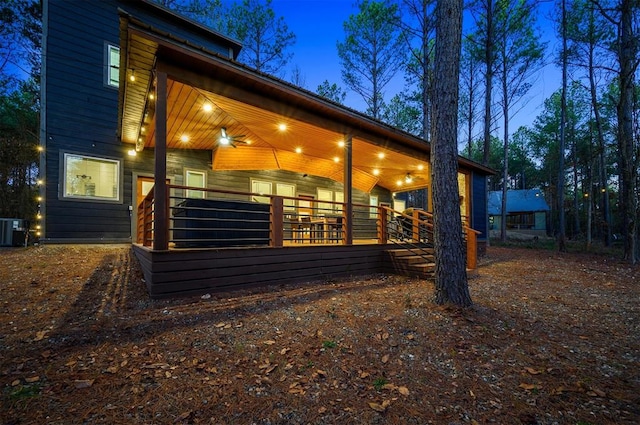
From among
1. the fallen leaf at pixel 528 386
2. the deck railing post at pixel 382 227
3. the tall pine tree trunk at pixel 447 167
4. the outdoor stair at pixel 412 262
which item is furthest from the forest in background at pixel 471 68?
the fallen leaf at pixel 528 386

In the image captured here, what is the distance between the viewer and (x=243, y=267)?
4.80 m

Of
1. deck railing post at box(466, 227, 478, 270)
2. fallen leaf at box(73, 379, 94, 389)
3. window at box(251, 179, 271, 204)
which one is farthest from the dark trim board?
window at box(251, 179, 271, 204)

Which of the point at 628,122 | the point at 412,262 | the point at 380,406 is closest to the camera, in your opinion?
the point at 380,406

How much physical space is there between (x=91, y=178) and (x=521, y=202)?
3334 cm

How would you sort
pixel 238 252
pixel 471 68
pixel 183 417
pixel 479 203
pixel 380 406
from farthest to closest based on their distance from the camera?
pixel 471 68 → pixel 479 203 → pixel 238 252 → pixel 380 406 → pixel 183 417

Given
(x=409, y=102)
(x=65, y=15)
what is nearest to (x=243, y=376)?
(x=65, y=15)

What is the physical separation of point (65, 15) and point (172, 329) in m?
9.10

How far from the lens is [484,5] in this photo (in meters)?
14.3

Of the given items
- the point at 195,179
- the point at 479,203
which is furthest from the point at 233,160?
the point at 479,203

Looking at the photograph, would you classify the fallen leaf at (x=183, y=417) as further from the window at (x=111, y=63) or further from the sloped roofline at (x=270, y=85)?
the window at (x=111, y=63)

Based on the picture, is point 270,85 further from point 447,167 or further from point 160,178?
point 447,167

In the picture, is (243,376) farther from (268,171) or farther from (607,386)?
(268,171)

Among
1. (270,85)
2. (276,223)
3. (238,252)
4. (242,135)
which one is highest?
(270,85)

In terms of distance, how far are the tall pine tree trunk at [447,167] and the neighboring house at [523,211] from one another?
27862 millimetres
